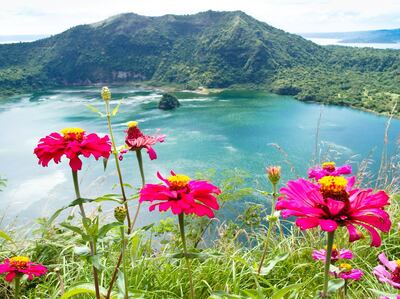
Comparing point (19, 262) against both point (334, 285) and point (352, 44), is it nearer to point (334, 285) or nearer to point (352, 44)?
point (334, 285)

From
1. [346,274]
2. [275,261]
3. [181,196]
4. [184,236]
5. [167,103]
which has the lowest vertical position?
[167,103]

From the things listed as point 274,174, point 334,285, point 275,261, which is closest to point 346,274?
point 275,261

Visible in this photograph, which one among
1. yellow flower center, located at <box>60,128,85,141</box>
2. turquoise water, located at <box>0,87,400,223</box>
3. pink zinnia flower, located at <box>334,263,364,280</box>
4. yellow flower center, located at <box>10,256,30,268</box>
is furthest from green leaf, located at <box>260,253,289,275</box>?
turquoise water, located at <box>0,87,400,223</box>

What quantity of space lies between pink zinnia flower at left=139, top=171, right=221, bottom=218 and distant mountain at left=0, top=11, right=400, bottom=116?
160 ft

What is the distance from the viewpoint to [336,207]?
2.93 feet

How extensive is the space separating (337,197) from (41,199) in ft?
63.8

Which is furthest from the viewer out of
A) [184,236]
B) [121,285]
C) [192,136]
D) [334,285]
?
[192,136]

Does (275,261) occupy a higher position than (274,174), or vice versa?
(274,174)

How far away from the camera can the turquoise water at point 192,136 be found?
67.1 ft

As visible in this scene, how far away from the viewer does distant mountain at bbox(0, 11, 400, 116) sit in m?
60.1

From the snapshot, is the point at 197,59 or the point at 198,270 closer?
the point at 198,270

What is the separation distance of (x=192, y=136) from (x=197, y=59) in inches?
1881

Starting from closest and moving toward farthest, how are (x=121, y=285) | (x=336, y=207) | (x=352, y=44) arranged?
(x=336, y=207) → (x=121, y=285) → (x=352, y=44)

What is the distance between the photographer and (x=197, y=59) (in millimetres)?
74812
